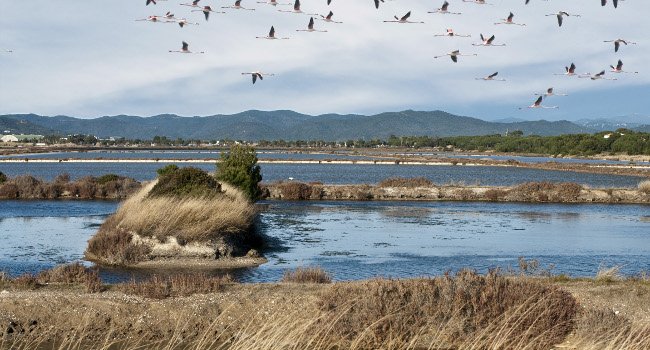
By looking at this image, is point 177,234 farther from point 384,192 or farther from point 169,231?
point 384,192

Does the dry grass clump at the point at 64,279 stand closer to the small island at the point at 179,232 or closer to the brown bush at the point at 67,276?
the brown bush at the point at 67,276

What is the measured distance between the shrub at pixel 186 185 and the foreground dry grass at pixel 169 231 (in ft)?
2.76

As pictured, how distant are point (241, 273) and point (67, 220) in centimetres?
2214

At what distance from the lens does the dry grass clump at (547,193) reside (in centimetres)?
6725

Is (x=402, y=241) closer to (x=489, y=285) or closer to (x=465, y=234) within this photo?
(x=465, y=234)

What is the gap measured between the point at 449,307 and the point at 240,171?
31.0 m

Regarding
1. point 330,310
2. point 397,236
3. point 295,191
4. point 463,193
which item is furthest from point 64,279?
point 463,193

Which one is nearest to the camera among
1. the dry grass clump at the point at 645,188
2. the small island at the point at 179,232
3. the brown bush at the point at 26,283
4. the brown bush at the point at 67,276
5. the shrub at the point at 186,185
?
the brown bush at the point at 26,283

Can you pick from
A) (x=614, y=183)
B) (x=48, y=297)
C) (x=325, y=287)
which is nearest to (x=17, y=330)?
(x=48, y=297)

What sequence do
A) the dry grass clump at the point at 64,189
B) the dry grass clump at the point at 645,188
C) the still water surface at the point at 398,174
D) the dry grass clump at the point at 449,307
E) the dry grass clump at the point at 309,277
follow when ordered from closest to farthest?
1. the dry grass clump at the point at 449,307
2. the dry grass clump at the point at 309,277
3. the dry grass clump at the point at 64,189
4. the dry grass clump at the point at 645,188
5. the still water surface at the point at 398,174

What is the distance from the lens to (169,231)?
31.2 metres

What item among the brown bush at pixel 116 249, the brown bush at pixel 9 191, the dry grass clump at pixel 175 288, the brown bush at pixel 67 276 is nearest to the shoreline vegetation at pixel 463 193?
the brown bush at pixel 9 191

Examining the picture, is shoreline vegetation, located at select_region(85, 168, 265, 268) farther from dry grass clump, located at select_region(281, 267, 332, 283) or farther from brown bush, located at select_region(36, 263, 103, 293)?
dry grass clump, located at select_region(281, 267, 332, 283)

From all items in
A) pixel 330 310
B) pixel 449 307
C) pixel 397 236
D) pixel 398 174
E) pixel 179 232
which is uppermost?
pixel 449 307
